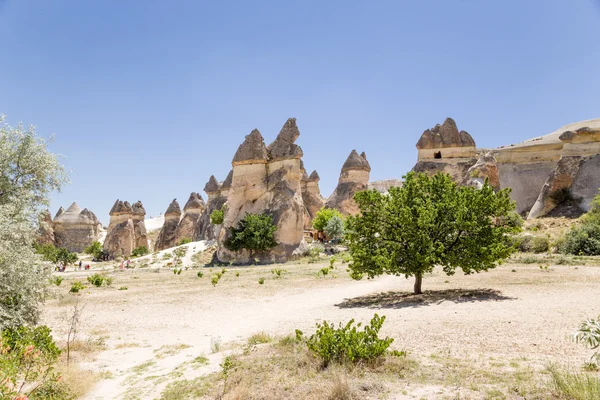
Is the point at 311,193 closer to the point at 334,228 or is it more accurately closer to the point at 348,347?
the point at 334,228

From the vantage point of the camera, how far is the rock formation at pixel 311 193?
4591 cm

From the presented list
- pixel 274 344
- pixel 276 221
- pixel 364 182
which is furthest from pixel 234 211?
pixel 274 344

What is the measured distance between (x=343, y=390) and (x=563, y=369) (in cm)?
238

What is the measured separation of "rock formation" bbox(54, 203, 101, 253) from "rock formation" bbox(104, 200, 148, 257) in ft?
18.2

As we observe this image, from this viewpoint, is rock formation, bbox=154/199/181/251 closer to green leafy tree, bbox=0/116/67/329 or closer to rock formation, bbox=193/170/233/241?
rock formation, bbox=193/170/233/241

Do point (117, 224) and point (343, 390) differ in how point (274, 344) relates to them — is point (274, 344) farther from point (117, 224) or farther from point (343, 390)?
point (117, 224)

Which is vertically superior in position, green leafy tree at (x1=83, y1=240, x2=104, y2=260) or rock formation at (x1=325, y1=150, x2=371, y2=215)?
rock formation at (x1=325, y1=150, x2=371, y2=215)

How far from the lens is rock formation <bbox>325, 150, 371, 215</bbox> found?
138 ft

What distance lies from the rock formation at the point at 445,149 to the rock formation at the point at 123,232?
30.7m

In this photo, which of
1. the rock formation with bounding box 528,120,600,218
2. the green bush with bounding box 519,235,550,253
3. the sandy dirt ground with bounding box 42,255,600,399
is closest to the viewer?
the sandy dirt ground with bounding box 42,255,600,399

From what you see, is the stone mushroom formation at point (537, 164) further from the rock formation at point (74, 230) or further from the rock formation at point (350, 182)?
the rock formation at point (74, 230)

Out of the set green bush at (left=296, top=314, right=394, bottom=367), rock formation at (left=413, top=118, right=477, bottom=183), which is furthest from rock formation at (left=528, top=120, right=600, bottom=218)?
green bush at (left=296, top=314, right=394, bottom=367)

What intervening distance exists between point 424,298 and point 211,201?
39.8 meters

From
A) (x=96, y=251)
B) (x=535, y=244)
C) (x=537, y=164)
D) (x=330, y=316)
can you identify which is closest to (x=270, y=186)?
(x=535, y=244)
